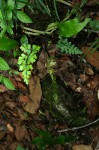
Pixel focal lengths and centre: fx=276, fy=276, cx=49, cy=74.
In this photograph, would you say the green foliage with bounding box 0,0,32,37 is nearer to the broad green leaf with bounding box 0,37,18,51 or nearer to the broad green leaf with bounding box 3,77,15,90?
the broad green leaf with bounding box 0,37,18,51

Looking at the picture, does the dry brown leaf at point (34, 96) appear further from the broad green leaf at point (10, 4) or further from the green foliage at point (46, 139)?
the broad green leaf at point (10, 4)

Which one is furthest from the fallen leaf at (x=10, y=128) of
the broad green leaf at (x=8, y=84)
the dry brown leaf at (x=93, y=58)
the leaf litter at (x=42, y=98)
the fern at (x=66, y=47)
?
the dry brown leaf at (x=93, y=58)

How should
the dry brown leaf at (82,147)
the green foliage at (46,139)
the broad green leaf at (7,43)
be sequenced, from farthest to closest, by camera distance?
1. the dry brown leaf at (82,147)
2. the green foliage at (46,139)
3. the broad green leaf at (7,43)

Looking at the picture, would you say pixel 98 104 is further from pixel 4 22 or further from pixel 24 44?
pixel 4 22

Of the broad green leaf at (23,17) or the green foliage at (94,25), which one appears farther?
the green foliage at (94,25)

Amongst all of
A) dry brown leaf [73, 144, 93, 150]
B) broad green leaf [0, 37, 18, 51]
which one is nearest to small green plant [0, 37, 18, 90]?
broad green leaf [0, 37, 18, 51]

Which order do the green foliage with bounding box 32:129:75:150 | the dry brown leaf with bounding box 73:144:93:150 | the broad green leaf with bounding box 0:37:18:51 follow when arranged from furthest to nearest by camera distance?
the dry brown leaf with bounding box 73:144:93:150 < the green foliage with bounding box 32:129:75:150 < the broad green leaf with bounding box 0:37:18:51

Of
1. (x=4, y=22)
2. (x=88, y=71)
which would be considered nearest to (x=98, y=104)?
(x=88, y=71)
